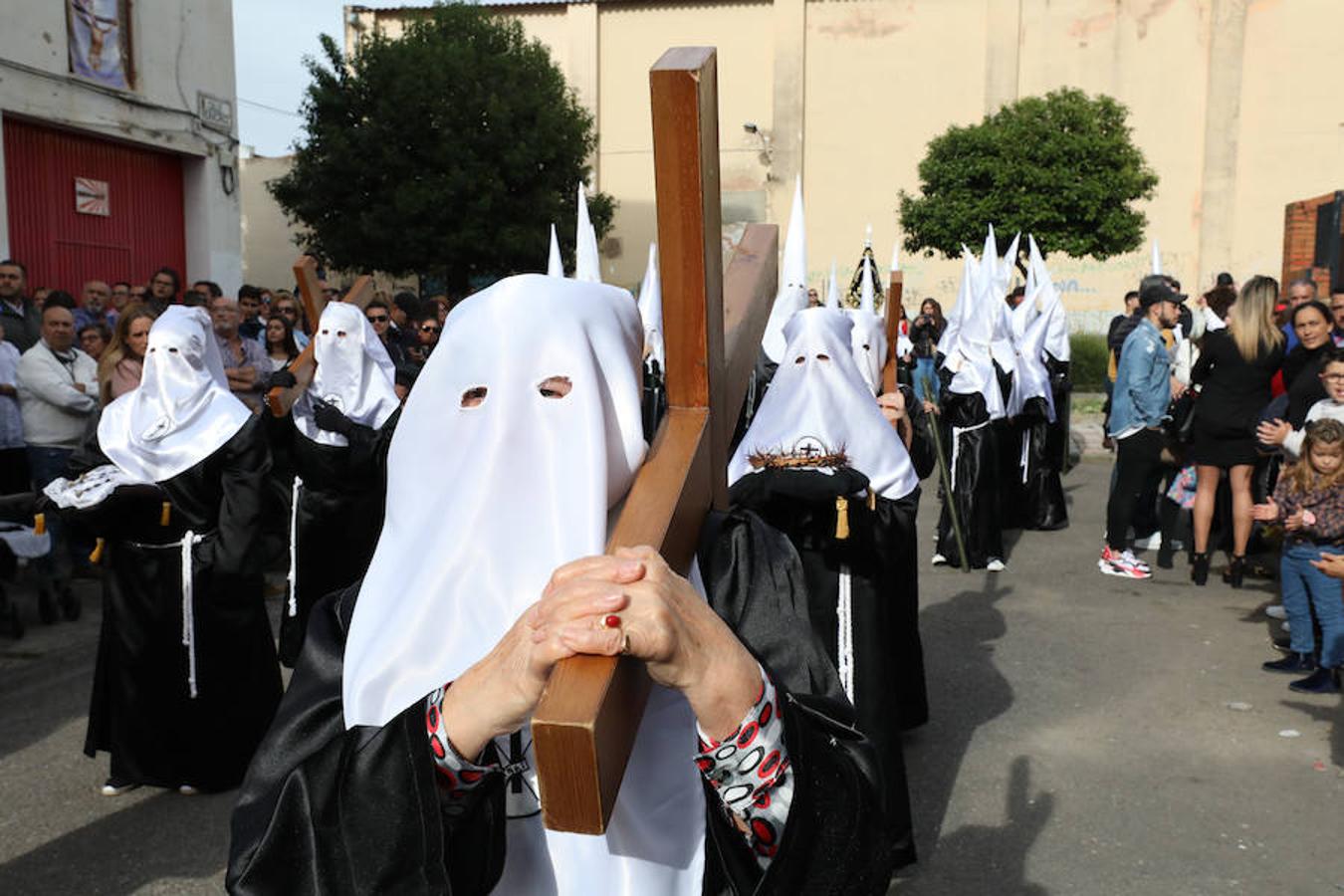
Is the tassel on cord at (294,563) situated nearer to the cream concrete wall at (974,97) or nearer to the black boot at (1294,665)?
the black boot at (1294,665)

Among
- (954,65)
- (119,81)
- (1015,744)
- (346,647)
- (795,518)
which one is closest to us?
(346,647)

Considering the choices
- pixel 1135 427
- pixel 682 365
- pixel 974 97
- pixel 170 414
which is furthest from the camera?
pixel 974 97

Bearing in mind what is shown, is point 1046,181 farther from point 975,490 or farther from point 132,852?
point 132,852

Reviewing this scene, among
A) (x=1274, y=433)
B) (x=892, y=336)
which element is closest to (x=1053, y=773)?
(x=892, y=336)

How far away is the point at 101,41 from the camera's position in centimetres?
1477

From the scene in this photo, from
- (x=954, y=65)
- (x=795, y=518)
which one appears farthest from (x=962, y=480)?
(x=954, y=65)

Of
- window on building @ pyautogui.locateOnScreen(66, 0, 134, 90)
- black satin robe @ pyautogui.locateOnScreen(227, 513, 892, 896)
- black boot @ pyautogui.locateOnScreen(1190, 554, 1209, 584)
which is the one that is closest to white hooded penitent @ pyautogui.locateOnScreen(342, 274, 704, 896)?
black satin robe @ pyautogui.locateOnScreen(227, 513, 892, 896)

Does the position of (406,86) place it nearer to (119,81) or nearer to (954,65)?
(119,81)

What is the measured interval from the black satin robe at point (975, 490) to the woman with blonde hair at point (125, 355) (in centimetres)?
560

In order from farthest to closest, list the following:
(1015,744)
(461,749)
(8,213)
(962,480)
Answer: (8,213) < (962,480) < (1015,744) < (461,749)

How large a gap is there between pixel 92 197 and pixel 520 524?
52.9 ft

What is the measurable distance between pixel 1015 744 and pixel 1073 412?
14924 mm

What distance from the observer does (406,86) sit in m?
24.4

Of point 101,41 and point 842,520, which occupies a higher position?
point 101,41
